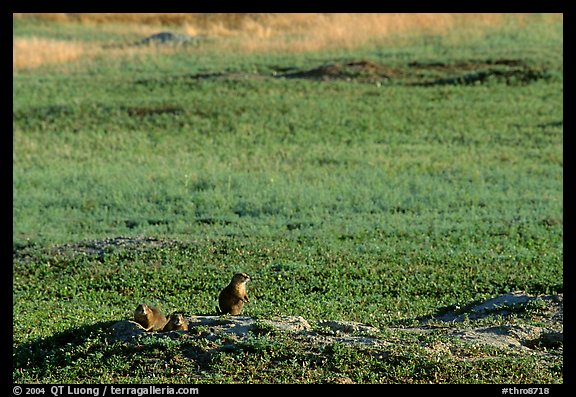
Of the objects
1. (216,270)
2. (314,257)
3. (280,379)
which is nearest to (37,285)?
(216,270)

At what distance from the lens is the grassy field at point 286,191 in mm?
9461

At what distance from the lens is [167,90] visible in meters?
29.2

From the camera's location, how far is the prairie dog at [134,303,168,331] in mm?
9742

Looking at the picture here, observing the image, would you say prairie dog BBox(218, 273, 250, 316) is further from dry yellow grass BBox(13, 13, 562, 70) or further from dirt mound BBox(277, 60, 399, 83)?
dry yellow grass BBox(13, 13, 562, 70)

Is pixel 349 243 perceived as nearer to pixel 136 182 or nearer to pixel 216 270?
pixel 216 270

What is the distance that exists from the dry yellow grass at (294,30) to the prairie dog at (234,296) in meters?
23.3

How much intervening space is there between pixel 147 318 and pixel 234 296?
3.93 feet

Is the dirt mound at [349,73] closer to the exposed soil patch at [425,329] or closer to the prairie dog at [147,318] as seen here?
the exposed soil patch at [425,329]

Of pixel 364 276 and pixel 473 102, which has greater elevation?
pixel 473 102

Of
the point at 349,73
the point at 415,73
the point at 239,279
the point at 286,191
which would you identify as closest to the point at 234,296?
the point at 239,279

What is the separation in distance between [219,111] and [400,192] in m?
8.24

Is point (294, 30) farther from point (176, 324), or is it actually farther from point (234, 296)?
point (176, 324)

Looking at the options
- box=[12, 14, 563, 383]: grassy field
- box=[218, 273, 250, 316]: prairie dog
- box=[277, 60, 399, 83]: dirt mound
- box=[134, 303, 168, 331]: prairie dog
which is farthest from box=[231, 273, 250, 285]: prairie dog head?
box=[277, 60, 399, 83]: dirt mound

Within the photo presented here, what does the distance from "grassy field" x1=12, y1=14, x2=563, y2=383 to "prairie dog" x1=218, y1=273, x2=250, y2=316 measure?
1.18 m
